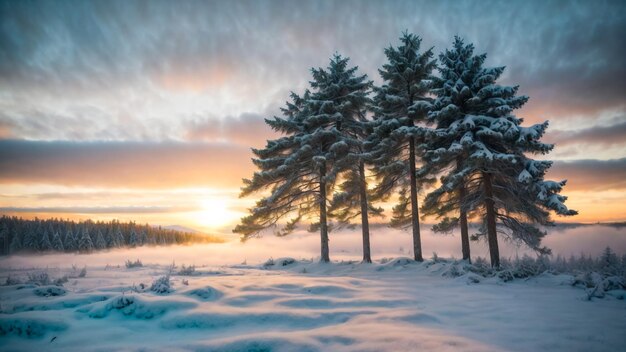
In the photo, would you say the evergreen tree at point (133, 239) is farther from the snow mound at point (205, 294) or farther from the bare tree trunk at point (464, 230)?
the snow mound at point (205, 294)

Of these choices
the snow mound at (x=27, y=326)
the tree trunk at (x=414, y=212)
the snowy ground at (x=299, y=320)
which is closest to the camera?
the snowy ground at (x=299, y=320)

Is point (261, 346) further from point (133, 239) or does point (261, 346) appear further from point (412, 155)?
point (133, 239)

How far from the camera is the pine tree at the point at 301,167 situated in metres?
17.5

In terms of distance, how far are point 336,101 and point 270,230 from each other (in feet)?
32.7

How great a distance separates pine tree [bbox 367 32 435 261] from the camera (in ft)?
51.4

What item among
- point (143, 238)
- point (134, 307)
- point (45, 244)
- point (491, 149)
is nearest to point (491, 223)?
point (491, 149)

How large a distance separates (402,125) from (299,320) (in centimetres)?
1407

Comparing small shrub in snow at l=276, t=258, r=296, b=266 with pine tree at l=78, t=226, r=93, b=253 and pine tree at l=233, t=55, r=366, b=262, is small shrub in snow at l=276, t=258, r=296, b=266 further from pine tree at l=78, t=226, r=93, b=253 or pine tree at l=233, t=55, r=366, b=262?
pine tree at l=78, t=226, r=93, b=253

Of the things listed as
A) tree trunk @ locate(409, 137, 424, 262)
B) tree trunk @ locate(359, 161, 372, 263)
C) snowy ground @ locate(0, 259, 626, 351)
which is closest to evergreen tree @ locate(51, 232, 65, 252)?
tree trunk @ locate(359, 161, 372, 263)

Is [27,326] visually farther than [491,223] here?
No

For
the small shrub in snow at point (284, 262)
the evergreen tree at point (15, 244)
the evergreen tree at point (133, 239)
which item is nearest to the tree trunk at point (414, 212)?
the small shrub in snow at point (284, 262)

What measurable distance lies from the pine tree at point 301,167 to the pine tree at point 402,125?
246cm

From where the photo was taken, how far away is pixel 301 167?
1830 cm

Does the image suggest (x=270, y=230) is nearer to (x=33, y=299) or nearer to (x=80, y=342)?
(x=33, y=299)
